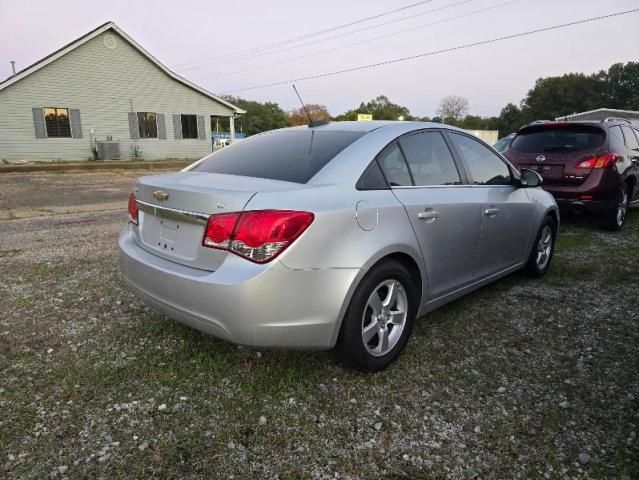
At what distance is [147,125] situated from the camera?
2338 cm

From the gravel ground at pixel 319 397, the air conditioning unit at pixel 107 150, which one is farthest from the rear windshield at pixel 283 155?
the air conditioning unit at pixel 107 150

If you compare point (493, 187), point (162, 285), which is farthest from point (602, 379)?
point (162, 285)

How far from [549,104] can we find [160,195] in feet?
274

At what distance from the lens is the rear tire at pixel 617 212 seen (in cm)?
661

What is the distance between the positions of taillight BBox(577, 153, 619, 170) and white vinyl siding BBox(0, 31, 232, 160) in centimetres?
2122

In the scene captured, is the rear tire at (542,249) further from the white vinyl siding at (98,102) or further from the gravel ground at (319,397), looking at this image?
the white vinyl siding at (98,102)

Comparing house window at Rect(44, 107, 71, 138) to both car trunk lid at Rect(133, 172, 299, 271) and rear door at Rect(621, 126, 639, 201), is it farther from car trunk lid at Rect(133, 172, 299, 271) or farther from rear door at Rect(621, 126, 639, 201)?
rear door at Rect(621, 126, 639, 201)

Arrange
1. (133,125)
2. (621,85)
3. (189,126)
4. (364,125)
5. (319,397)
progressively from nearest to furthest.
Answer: (319,397)
(364,125)
(133,125)
(189,126)
(621,85)

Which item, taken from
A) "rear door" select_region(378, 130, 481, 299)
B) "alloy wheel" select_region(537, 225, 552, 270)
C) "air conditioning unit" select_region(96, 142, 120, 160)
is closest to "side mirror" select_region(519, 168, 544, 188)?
"alloy wheel" select_region(537, 225, 552, 270)

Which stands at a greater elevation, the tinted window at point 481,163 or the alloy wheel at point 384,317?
the tinted window at point 481,163

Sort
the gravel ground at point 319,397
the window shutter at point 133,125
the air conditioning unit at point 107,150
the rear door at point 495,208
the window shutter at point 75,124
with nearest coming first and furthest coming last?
the gravel ground at point 319,397
the rear door at point 495,208
the window shutter at point 75,124
the air conditioning unit at point 107,150
the window shutter at point 133,125

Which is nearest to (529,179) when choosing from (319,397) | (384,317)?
(384,317)

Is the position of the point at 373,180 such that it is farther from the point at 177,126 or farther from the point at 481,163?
the point at 177,126

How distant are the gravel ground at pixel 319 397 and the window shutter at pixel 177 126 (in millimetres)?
21414
